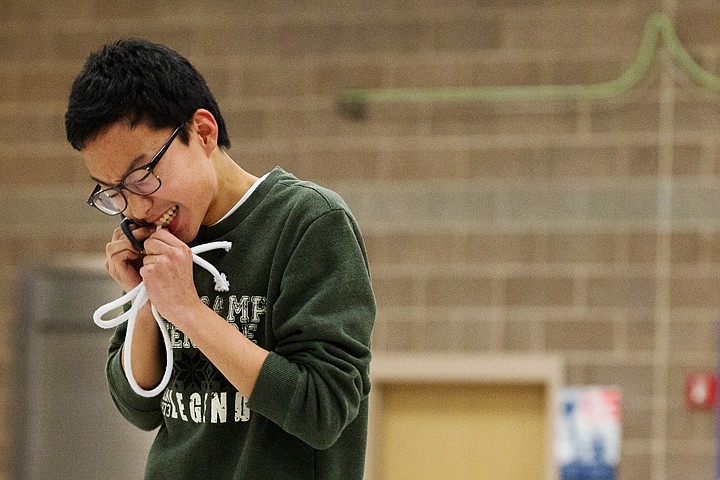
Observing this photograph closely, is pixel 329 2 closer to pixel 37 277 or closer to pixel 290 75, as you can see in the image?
pixel 290 75

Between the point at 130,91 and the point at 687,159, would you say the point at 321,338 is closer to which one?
the point at 130,91

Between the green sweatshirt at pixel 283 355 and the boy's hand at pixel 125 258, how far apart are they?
0.28 feet

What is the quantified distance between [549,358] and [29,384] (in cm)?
275

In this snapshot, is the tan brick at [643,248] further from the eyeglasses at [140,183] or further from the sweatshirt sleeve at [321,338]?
the eyeglasses at [140,183]

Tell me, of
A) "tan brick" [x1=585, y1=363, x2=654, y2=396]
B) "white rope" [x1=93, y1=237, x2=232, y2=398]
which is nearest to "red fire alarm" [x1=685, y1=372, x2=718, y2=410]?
"tan brick" [x1=585, y1=363, x2=654, y2=396]

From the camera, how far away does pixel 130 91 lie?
1.42m

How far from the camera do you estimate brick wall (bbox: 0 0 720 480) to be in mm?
5195

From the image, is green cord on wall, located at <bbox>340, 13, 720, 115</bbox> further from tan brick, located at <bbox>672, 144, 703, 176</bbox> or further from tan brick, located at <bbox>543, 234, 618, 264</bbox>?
tan brick, located at <bbox>543, 234, 618, 264</bbox>

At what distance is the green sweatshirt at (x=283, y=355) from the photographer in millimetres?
1438

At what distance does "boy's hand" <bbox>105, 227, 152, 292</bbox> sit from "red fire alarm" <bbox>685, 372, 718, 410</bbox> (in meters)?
4.10

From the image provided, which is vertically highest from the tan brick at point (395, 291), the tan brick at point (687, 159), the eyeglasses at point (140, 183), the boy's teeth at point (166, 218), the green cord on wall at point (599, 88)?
the green cord on wall at point (599, 88)

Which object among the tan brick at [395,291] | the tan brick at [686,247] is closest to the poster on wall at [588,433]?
the tan brick at [686,247]

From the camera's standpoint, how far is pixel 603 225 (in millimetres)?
5266

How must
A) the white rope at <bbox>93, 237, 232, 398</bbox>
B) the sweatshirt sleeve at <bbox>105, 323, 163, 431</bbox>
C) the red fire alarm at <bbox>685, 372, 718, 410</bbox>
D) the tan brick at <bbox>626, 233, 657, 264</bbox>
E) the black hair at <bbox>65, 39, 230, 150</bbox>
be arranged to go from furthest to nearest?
1. the tan brick at <bbox>626, 233, 657, 264</bbox>
2. the red fire alarm at <bbox>685, 372, 718, 410</bbox>
3. the sweatshirt sleeve at <bbox>105, 323, 163, 431</bbox>
4. the white rope at <bbox>93, 237, 232, 398</bbox>
5. the black hair at <bbox>65, 39, 230, 150</bbox>
